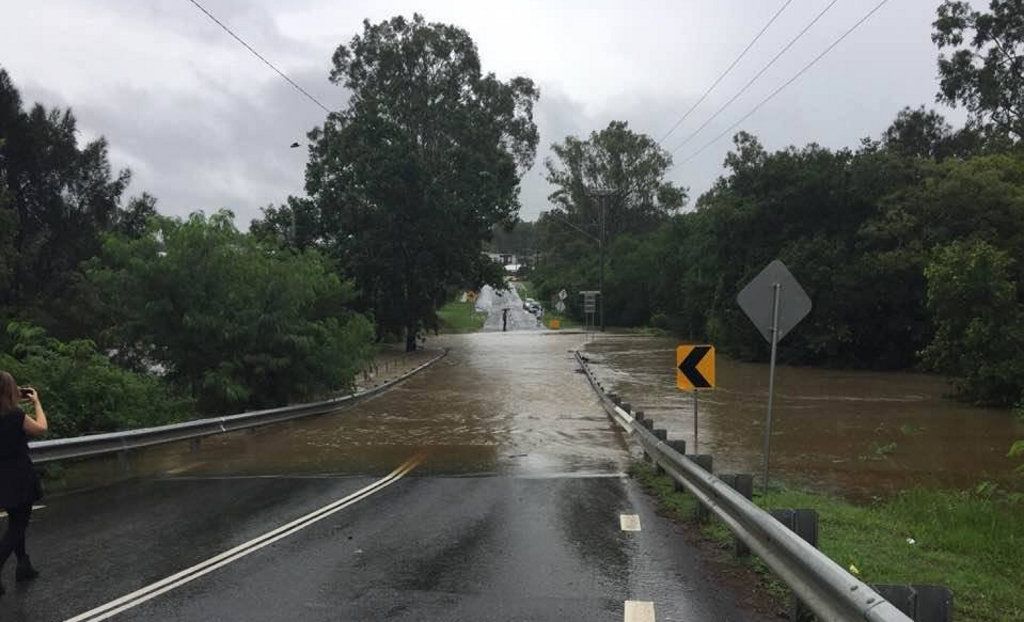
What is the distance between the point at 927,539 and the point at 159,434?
11237mm

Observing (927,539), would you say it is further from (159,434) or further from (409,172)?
(409,172)

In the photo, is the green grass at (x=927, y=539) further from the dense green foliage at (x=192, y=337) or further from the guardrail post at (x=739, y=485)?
the dense green foliage at (x=192, y=337)

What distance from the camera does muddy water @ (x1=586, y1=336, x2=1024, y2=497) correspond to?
14117 mm

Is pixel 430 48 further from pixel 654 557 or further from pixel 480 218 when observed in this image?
pixel 654 557

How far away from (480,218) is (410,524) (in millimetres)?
41215

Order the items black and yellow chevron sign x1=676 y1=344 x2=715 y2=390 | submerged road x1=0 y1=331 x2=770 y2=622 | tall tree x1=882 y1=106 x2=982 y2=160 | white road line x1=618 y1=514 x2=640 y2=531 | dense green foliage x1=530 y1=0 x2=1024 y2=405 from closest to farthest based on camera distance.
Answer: submerged road x1=0 y1=331 x2=770 y2=622
white road line x1=618 y1=514 x2=640 y2=531
black and yellow chevron sign x1=676 y1=344 x2=715 y2=390
dense green foliage x1=530 y1=0 x2=1024 y2=405
tall tree x1=882 y1=106 x2=982 y2=160

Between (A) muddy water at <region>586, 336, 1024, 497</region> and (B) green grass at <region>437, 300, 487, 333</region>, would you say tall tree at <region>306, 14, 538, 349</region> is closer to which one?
(A) muddy water at <region>586, 336, 1024, 497</region>

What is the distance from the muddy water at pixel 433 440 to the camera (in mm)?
13656

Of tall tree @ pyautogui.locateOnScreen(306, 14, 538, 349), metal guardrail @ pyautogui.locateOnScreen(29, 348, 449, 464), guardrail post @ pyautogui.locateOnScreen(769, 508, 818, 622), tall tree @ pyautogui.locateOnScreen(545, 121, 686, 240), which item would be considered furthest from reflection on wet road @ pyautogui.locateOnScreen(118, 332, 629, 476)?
tall tree @ pyautogui.locateOnScreen(545, 121, 686, 240)

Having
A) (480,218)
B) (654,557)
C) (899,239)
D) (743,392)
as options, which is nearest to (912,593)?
(654,557)

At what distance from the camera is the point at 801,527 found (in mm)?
5934

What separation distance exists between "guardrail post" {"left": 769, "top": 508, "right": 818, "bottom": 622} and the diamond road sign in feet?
15.6

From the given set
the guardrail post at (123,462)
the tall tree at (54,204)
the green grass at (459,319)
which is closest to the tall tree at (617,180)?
the green grass at (459,319)

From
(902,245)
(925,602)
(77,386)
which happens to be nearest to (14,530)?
(925,602)
